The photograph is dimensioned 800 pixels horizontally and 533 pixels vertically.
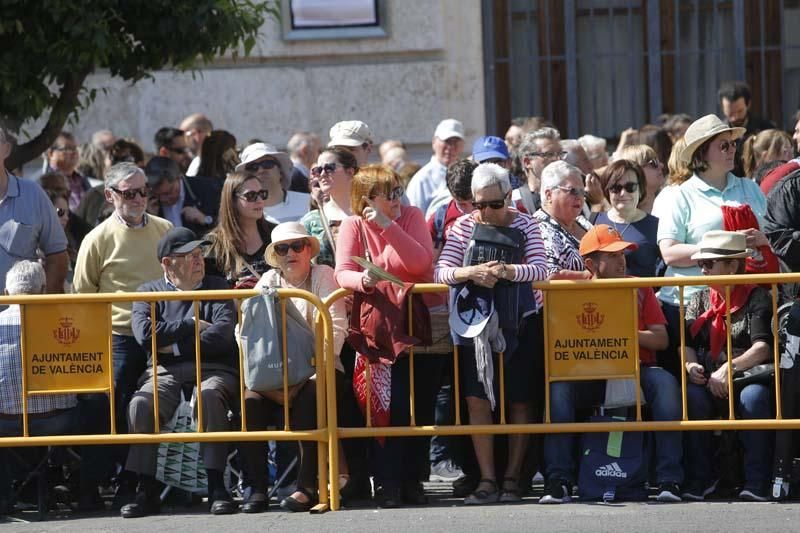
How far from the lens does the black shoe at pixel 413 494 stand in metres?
8.38

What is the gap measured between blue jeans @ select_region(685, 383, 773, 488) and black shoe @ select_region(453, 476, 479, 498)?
1155 millimetres

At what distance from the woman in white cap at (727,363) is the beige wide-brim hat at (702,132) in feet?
3.01

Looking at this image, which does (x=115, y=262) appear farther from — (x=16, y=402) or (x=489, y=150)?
(x=489, y=150)

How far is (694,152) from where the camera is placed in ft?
30.0

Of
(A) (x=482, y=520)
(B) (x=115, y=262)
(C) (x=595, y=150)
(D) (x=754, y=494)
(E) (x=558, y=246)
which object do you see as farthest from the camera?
(C) (x=595, y=150)

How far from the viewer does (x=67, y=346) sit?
8.29 m

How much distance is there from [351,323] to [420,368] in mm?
459

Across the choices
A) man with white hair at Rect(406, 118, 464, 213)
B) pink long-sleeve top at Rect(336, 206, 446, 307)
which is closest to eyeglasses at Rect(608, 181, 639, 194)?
pink long-sleeve top at Rect(336, 206, 446, 307)

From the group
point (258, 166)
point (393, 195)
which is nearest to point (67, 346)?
point (393, 195)

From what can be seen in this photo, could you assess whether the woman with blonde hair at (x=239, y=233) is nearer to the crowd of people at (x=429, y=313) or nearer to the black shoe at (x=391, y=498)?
the crowd of people at (x=429, y=313)

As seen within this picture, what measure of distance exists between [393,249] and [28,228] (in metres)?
2.40

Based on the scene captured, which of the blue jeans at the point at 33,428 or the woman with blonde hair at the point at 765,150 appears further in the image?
the woman with blonde hair at the point at 765,150

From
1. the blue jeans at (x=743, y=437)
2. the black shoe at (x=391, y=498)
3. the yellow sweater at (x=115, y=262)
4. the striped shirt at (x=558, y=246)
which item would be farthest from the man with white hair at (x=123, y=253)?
the blue jeans at (x=743, y=437)

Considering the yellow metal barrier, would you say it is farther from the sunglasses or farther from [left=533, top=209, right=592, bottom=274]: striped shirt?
the sunglasses
